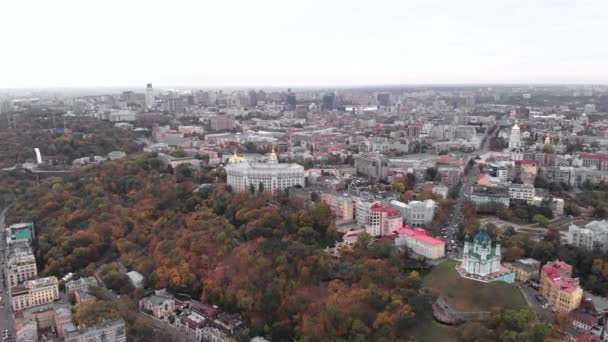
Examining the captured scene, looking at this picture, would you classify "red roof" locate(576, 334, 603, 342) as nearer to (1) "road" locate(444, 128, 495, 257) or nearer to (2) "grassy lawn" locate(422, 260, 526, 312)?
(2) "grassy lawn" locate(422, 260, 526, 312)

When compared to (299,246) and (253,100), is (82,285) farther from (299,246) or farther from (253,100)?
(253,100)

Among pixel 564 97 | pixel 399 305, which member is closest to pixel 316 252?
pixel 399 305

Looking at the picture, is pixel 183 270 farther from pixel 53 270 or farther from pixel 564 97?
pixel 564 97

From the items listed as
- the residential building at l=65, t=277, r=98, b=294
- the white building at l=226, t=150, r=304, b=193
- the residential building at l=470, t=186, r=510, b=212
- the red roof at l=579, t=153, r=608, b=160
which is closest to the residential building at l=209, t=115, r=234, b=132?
the white building at l=226, t=150, r=304, b=193

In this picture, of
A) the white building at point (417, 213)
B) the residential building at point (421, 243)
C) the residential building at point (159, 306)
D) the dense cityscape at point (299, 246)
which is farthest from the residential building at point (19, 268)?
the white building at point (417, 213)

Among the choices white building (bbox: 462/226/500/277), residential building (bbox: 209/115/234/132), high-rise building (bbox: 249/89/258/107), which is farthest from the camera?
high-rise building (bbox: 249/89/258/107)

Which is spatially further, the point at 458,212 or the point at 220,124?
the point at 220,124

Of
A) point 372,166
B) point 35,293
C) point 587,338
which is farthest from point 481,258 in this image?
point 372,166
